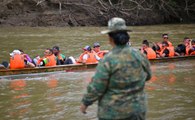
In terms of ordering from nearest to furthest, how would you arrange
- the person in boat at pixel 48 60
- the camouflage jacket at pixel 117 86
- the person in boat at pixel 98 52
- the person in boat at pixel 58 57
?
the camouflage jacket at pixel 117 86
the person in boat at pixel 48 60
the person in boat at pixel 58 57
the person in boat at pixel 98 52

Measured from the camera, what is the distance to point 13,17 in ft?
101

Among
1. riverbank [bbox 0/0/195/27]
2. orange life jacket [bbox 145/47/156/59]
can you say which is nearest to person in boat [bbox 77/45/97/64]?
orange life jacket [bbox 145/47/156/59]

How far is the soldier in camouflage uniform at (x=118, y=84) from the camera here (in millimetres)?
3779

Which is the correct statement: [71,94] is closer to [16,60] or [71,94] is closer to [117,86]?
[16,60]

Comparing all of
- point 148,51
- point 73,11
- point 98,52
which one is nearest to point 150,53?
point 148,51

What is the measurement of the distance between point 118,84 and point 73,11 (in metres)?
28.3

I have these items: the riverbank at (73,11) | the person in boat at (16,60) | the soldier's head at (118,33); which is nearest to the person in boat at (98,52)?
the person in boat at (16,60)

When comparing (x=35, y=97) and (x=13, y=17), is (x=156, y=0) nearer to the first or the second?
(x=13, y=17)

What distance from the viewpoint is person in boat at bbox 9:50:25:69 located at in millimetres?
11781

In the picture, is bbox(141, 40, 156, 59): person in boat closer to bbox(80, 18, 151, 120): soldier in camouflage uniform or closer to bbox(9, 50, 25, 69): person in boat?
bbox(9, 50, 25, 69): person in boat

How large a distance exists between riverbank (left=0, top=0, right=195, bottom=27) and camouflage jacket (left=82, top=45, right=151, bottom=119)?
2644 centimetres

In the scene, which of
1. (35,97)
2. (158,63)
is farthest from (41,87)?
(158,63)

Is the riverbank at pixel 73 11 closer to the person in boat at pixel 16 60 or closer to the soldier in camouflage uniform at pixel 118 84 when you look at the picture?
the person in boat at pixel 16 60

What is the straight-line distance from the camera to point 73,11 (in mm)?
31719
